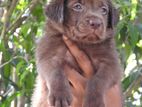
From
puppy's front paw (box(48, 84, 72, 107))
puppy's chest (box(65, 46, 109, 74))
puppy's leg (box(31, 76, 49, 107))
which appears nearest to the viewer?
puppy's front paw (box(48, 84, 72, 107))

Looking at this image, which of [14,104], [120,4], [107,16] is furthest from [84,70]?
[14,104]

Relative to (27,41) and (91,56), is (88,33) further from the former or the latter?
(27,41)

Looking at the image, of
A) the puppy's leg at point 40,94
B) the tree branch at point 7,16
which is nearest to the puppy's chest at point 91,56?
the puppy's leg at point 40,94

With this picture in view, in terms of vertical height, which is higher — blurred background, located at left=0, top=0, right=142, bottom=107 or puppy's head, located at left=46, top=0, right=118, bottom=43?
puppy's head, located at left=46, top=0, right=118, bottom=43

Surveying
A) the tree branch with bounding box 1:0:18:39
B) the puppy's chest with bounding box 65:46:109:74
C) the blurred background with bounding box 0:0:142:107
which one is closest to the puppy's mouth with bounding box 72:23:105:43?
the puppy's chest with bounding box 65:46:109:74

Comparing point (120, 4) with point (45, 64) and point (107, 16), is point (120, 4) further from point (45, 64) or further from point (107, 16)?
point (45, 64)

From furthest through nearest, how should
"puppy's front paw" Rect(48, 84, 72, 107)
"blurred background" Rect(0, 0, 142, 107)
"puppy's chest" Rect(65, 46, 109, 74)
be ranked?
"blurred background" Rect(0, 0, 142, 107) < "puppy's chest" Rect(65, 46, 109, 74) < "puppy's front paw" Rect(48, 84, 72, 107)

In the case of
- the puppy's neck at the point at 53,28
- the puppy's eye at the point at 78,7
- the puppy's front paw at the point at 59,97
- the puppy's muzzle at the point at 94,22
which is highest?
the puppy's eye at the point at 78,7

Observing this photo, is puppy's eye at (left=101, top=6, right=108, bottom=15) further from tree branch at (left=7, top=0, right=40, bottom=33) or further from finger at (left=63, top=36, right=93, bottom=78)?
tree branch at (left=7, top=0, right=40, bottom=33)

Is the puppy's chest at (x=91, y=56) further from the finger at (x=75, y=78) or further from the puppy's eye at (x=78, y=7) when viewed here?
the puppy's eye at (x=78, y=7)
